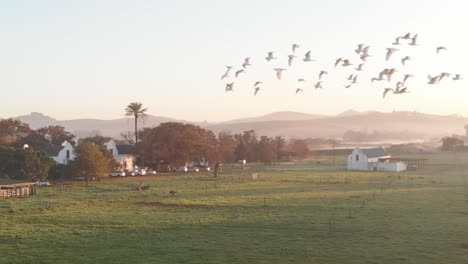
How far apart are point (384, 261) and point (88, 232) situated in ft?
56.4

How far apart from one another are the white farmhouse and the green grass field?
1795 inches

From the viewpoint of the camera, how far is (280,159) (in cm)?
13550

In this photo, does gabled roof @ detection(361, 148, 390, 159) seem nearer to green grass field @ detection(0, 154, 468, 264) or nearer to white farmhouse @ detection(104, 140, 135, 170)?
white farmhouse @ detection(104, 140, 135, 170)

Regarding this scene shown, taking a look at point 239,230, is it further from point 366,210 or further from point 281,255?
point 366,210

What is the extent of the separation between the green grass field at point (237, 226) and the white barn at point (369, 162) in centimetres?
4025

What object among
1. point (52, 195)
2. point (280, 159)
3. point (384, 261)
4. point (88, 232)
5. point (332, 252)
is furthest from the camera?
point (280, 159)

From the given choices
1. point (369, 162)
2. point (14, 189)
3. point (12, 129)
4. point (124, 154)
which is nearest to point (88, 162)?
point (14, 189)

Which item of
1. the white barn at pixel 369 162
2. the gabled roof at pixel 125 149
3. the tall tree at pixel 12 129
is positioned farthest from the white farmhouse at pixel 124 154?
the white barn at pixel 369 162

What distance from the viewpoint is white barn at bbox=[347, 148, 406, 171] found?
97375mm

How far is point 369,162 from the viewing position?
103 meters

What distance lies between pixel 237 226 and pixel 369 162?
2908 inches

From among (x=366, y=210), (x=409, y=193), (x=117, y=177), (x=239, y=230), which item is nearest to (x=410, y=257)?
(x=239, y=230)

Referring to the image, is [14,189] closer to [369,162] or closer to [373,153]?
[369,162]

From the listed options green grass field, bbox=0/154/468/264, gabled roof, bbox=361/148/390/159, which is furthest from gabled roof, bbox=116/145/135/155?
green grass field, bbox=0/154/468/264
